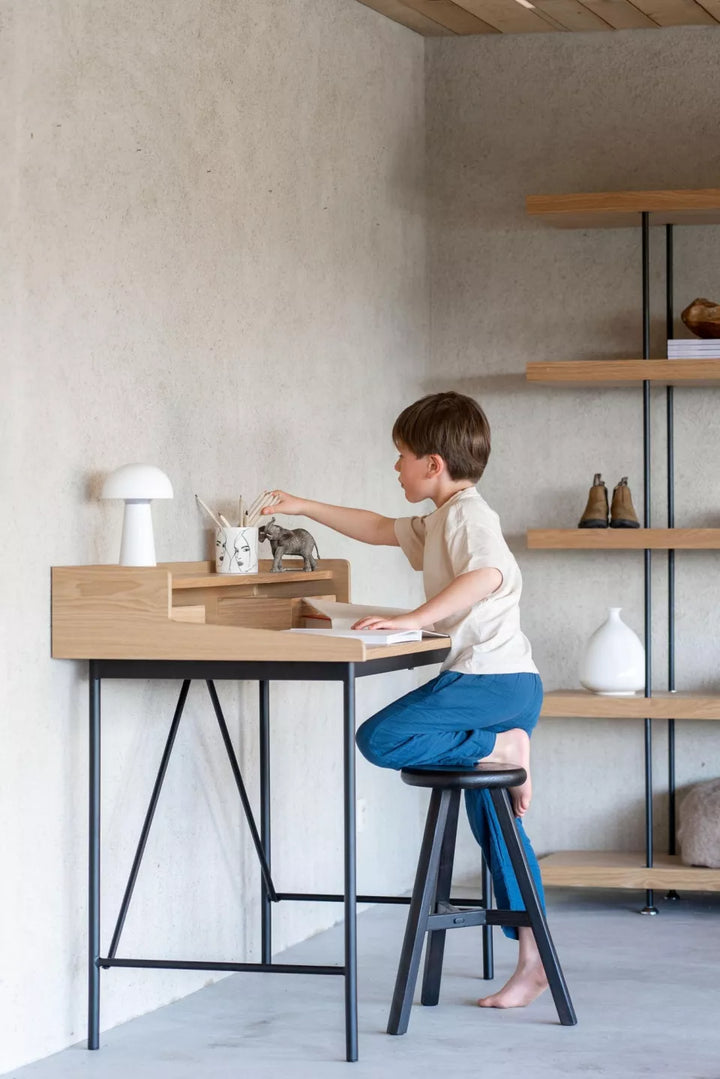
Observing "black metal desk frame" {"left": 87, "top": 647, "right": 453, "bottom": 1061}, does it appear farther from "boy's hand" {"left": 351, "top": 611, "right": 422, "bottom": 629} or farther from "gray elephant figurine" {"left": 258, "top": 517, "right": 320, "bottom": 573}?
"gray elephant figurine" {"left": 258, "top": 517, "right": 320, "bottom": 573}

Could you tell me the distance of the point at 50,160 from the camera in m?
3.07

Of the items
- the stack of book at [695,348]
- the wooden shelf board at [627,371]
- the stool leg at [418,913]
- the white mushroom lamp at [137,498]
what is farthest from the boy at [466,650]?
the stack of book at [695,348]

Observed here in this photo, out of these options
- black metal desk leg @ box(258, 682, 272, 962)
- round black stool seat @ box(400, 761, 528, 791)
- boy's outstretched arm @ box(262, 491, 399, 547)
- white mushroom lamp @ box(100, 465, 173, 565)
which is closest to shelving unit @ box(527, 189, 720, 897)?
boy's outstretched arm @ box(262, 491, 399, 547)

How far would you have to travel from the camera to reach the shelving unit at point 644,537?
4387mm

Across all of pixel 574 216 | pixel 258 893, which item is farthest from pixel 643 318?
pixel 258 893

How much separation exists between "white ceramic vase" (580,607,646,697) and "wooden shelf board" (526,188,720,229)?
1.21 m

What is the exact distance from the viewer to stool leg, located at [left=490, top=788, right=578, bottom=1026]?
10.5 feet

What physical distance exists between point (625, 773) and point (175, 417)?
2.10 metres

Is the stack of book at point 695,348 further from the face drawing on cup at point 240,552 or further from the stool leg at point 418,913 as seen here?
the stool leg at point 418,913

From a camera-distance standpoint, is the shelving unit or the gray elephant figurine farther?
the shelving unit

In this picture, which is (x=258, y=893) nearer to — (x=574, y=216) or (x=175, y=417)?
(x=175, y=417)

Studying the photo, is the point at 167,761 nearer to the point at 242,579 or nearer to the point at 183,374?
the point at 242,579

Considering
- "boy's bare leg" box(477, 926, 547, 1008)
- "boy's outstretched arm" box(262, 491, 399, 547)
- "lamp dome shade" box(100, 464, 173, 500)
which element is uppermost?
"lamp dome shade" box(100, 464, 173, 500)

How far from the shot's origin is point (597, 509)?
4574 millimetres
